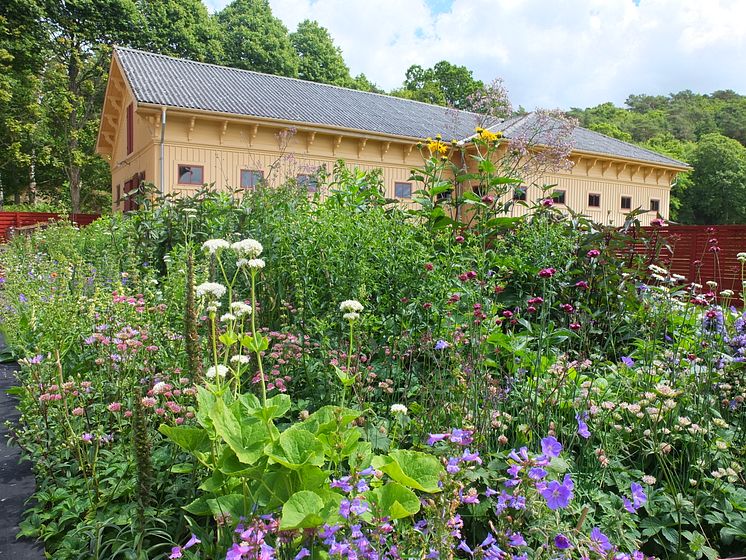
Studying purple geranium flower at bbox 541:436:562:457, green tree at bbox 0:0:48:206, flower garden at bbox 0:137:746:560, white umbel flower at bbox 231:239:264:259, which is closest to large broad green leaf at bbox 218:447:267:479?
flower garden at bbox 0:137:746:560

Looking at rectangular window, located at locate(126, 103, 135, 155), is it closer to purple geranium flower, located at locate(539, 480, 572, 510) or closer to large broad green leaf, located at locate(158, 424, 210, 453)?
large broad green leaf, located at locate(158, 424, 210, 453)

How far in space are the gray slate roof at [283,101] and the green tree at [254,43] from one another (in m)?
13.7

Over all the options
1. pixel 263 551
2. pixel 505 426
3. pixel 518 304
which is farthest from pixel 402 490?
pixel 518 304

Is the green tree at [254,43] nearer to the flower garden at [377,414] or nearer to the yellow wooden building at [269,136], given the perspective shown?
the yellow wooden building at [269,136]

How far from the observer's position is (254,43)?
33.2 meters

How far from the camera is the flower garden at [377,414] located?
1.51 meters

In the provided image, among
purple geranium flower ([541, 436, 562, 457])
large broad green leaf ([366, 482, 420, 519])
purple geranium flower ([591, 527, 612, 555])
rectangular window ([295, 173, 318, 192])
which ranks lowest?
purple geranium flower ([591, 527, 612, 555])

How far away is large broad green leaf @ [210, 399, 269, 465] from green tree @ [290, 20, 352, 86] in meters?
36.8

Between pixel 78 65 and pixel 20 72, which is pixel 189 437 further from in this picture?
pixel 20 72

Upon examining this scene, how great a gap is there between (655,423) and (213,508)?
1.59 m

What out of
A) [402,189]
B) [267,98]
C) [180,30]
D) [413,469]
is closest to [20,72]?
[180,30]

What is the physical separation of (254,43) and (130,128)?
17869 mm

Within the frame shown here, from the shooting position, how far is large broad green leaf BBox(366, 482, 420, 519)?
4.70ft

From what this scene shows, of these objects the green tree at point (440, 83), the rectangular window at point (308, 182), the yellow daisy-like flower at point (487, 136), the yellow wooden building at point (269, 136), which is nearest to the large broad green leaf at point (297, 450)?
the yellow daisy-like flower at point (487, 136)
